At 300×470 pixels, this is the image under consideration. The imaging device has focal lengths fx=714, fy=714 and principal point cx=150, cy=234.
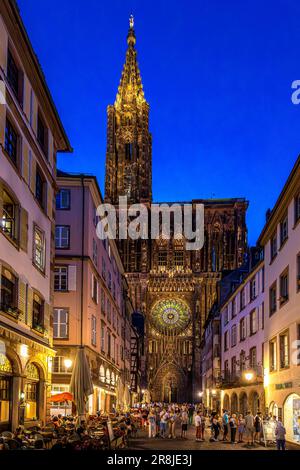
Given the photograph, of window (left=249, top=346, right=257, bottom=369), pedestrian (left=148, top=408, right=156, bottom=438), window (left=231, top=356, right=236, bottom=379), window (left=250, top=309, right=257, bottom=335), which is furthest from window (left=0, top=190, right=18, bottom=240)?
window (left=231, top=356, right=236, bottom=379)

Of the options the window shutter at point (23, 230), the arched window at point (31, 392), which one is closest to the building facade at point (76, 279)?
the arched window at point (31, 392)

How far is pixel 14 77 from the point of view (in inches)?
970

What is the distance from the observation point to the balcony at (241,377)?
42750 mm

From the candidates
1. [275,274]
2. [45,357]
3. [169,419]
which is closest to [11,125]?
[45,357]

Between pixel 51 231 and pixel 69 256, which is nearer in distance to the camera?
pixel 51 231

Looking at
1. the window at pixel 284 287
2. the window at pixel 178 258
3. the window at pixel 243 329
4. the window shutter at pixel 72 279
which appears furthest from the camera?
the window at pixel 178 258

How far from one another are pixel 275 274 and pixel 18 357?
17.8 metres

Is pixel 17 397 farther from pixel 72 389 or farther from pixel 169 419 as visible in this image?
pixel 169 419

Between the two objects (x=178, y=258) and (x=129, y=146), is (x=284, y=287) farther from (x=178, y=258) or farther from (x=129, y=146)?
(x=129, y=146)

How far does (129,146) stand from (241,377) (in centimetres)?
9281

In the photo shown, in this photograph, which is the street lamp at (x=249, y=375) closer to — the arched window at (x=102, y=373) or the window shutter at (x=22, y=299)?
the arched window at (x=102, y=373)

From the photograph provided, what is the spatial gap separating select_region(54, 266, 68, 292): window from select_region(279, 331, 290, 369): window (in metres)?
13.6

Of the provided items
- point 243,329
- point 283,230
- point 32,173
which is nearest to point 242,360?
point 243,329

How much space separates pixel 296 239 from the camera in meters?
31.9
